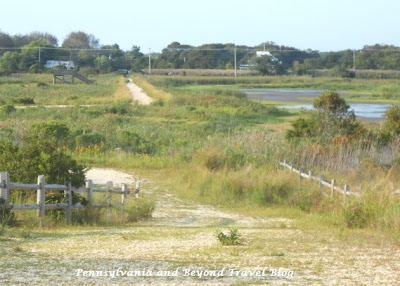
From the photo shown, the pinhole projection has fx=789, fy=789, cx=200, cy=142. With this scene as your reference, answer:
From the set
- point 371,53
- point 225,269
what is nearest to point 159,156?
point 225,269

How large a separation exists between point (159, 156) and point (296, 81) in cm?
10329

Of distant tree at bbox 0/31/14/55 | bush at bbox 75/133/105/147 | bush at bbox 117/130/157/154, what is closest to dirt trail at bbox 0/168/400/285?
bush at bbox 117/130/157/154

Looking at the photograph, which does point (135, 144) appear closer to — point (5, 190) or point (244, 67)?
point (5, 190)

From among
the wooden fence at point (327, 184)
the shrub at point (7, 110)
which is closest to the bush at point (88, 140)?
the wooden fence at point (327, 184)

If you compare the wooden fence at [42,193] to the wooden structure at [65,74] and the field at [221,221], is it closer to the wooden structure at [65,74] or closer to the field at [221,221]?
the field at [221,221]

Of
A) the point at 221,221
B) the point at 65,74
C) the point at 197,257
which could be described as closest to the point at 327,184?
the point at 221,221

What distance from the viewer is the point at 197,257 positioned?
10703 mm

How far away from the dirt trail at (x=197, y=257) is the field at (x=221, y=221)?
17mm

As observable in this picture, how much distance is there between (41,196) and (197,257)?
4.87m

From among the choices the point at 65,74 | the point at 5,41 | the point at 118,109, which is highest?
the point at 5,41

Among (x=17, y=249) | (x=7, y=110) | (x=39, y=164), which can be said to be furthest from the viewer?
(x=7, y=110)

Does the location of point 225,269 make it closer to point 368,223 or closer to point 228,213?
point 368,223

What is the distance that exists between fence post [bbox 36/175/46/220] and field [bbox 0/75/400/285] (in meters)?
0.25

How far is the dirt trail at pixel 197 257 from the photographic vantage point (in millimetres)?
9328
